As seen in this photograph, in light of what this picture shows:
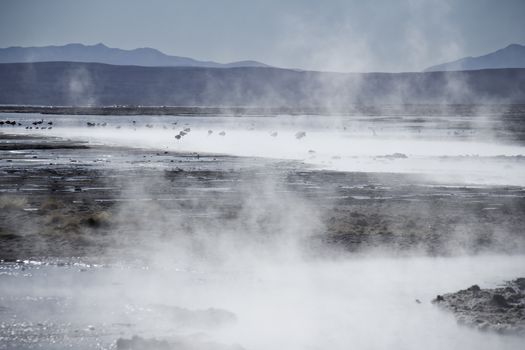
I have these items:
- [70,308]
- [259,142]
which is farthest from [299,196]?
[259,142]

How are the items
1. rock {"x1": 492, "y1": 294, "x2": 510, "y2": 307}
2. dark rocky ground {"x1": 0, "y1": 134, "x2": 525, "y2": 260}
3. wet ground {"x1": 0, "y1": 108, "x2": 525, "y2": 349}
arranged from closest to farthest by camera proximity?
1. wet ground {"x1": 0, "y1": 108, "x2": 525, "y2": 349}
2. rock {"x1": 492, "y1": 294, "x2": 510, "y2": 307}
3. dark rocky ground {"x1": 0, "y1": 134, "x2": 525, "y2": 260}

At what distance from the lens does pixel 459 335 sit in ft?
42.5

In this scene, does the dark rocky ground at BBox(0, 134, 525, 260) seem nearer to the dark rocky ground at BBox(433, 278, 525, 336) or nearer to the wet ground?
the wet ground

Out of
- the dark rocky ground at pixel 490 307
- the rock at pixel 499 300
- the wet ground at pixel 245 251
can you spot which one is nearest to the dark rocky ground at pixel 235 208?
the wet ground at pixel 245 251

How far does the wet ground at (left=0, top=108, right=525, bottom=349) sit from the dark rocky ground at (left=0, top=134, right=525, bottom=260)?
0.08 m

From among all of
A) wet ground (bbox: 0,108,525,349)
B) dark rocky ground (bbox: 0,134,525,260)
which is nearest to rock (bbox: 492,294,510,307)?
wet ground (bbox: 0,108,525,349)

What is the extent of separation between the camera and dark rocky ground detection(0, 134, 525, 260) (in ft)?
67.3

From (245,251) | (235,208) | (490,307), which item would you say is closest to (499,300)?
(490,307)

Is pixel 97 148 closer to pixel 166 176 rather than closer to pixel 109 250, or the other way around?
pixel 166 176

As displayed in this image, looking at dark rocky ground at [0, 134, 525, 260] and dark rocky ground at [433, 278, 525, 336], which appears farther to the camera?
Result: dark rocky ground at [0, 134, 525, 260]

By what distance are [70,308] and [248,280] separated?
4.01m

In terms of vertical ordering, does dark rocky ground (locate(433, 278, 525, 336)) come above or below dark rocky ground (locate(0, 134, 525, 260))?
below

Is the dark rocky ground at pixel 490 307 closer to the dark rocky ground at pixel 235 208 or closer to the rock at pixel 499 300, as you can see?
the rock at pixel 499 300

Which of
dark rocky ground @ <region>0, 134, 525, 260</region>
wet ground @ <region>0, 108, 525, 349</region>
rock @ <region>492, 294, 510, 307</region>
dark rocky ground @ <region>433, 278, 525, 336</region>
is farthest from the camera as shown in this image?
dark rocky ground @ <region>0, 134, 525, 260</region>
